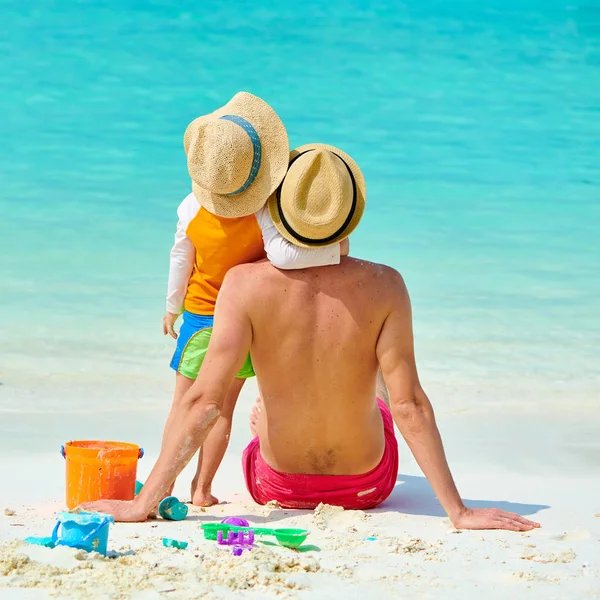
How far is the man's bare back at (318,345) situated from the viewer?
3406mm

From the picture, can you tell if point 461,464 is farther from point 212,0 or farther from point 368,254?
point 212,0

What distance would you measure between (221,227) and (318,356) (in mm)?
611

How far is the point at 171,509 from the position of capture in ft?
11.1

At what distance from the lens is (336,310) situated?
3.42 meters

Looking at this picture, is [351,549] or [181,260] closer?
[351,549]

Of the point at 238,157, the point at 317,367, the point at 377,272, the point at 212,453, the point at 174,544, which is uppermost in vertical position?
the point at 238,157

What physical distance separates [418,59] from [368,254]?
8.21 m

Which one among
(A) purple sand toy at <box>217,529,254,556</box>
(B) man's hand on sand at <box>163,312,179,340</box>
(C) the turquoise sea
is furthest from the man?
(C) the turquoise sea

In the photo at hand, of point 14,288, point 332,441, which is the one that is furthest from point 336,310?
point 14,288

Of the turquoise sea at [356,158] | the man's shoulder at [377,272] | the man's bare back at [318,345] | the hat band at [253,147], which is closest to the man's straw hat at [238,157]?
the hat band at [253,147]

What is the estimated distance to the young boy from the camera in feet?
11.3

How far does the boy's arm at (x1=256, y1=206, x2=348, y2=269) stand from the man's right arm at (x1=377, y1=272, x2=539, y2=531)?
8.9 inches

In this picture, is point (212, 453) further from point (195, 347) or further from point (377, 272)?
point (377, 272)

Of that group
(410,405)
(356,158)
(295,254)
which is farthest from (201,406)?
(356,158)
